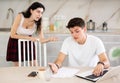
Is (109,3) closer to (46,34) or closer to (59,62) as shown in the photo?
(46,34)

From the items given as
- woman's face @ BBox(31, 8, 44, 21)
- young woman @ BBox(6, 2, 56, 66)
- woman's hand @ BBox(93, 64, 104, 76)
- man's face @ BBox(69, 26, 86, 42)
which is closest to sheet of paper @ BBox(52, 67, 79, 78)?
woman's hand @ BBox(93, 64, 104, 76)

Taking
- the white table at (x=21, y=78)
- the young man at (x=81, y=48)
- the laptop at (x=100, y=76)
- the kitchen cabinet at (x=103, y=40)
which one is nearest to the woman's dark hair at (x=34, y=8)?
the kitchen cabinet at (x=103, y=40)

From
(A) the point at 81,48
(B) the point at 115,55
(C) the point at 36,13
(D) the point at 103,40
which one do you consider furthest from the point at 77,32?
(B) the point at 115,55

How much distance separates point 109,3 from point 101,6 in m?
0.13

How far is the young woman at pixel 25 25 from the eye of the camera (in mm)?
2852

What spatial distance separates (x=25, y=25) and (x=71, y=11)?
3.74 feet

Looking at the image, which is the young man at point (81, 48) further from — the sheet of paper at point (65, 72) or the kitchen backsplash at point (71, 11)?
the kitchen backsplash at point (71, 11)

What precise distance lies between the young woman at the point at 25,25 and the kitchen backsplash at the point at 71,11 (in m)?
0.78

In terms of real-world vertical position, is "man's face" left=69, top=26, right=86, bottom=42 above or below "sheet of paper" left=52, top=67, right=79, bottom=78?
above

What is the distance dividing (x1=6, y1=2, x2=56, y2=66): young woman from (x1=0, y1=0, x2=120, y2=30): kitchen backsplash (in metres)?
0.78

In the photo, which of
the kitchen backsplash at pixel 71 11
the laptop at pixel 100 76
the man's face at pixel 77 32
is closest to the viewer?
the laptop at pixel 100 76

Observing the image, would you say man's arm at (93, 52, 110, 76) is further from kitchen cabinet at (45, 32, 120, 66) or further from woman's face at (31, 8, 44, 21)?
kitchen cabinet at (45, 32, 120, 66)

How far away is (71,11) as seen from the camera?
388 cm

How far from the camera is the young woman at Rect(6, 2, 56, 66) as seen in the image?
2.85 metres
